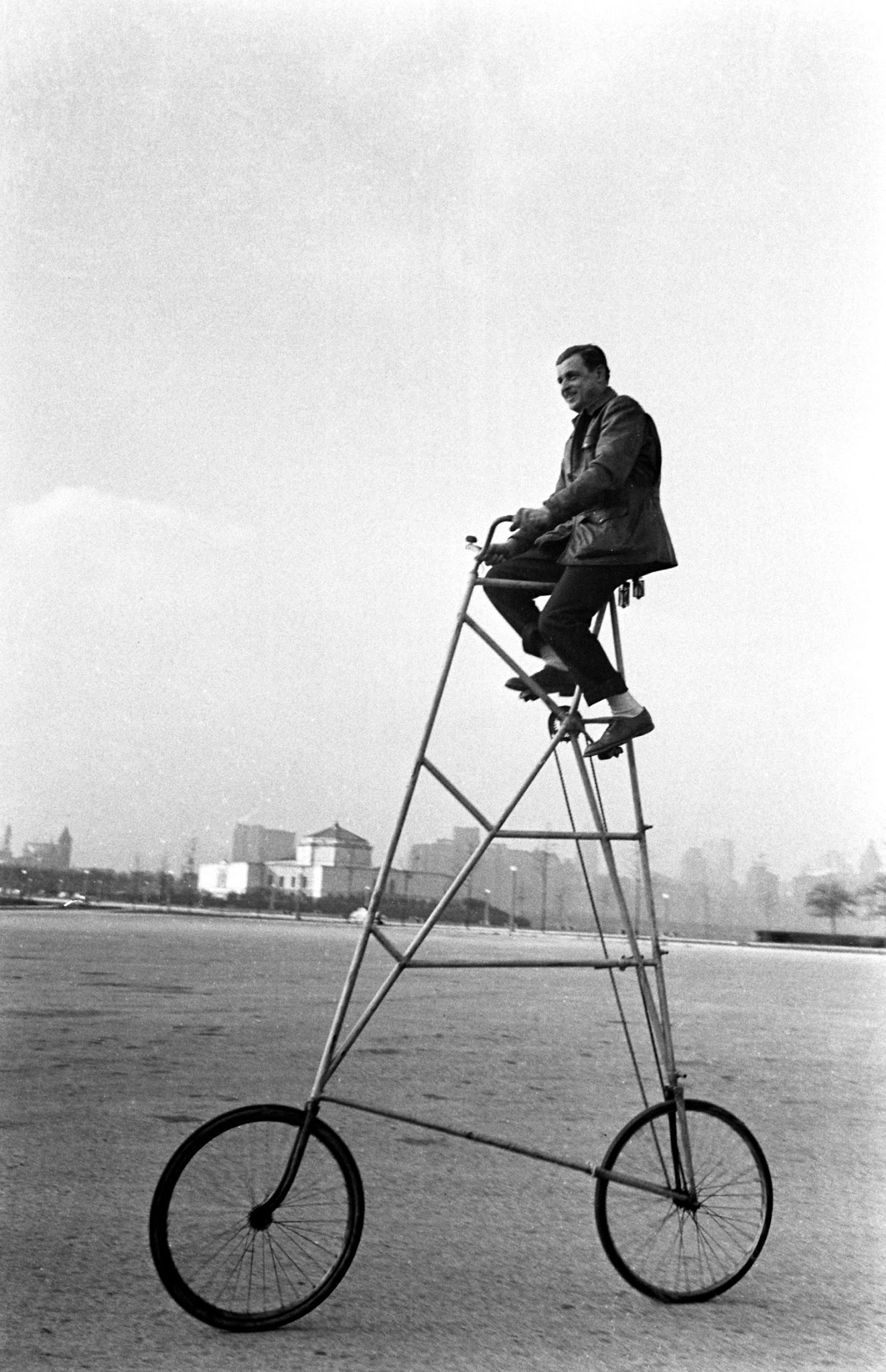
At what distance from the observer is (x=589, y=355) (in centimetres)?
361

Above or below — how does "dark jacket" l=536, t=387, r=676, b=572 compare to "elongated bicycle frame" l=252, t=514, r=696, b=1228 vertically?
above

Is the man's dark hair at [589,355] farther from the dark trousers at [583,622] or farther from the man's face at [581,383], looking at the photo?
the dark trousers at [583,622]

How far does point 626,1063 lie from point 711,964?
19.9 meters

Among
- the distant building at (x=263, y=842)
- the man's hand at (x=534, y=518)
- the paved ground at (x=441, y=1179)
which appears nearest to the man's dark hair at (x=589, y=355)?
the man's hand at (x=534, y=518)

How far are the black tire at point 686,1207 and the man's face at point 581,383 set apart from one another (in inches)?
78.3

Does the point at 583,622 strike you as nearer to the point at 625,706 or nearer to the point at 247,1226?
the point at 625,706

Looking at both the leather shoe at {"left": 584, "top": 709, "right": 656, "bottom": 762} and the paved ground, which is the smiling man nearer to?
the leather shoe at {"left": 584, "top": 709, "right": 656, "bottom": 762}

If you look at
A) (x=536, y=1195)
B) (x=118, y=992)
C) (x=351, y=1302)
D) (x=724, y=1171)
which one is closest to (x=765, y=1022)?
(x=118, y=992)

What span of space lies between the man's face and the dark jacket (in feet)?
0.15

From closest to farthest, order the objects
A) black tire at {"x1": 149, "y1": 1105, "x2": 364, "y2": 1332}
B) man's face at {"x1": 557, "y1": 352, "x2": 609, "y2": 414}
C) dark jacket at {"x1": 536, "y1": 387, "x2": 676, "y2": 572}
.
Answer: black tire at {"x1": 149, "y1": 1105, "x2": 364, "y2": 1332} → dark jacket at {"x1": 536, "y1": 387, "x2": 676, "y2": 572} → man's face at {"x1": 557, "y1": 352, "x2": 609, "y2": 414}

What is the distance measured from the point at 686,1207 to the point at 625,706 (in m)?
1.37

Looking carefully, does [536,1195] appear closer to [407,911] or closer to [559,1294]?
[559,1294]

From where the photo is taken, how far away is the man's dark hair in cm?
361

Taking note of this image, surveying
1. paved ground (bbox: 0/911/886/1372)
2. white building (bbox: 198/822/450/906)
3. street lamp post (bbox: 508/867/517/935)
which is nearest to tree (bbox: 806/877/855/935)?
white building (bbox: 198/822/450/906)
